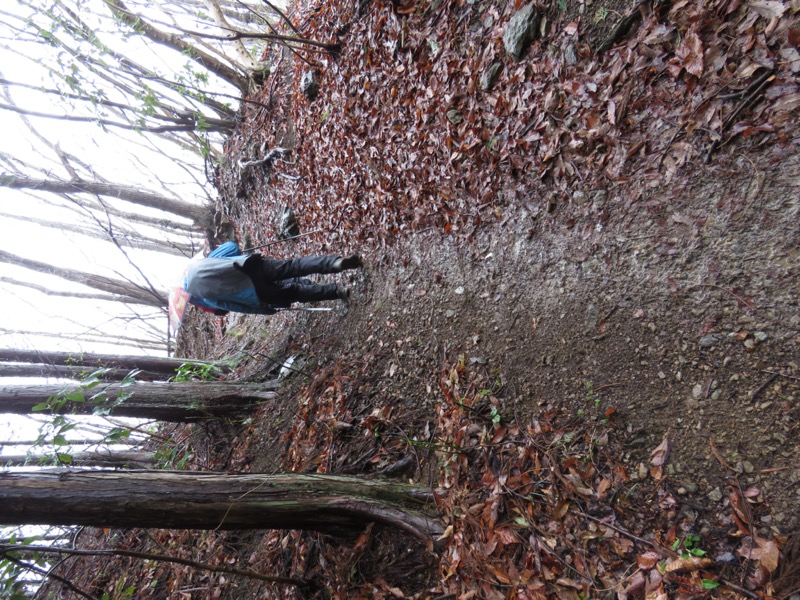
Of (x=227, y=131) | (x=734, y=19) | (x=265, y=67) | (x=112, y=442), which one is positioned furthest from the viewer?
(x=227, y=131)

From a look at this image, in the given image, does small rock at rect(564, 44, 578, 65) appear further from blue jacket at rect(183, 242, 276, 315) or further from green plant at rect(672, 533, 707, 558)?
blue jacket at rect(183, 242, 276, 315)

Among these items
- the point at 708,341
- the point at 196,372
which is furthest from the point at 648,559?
Result: the point at 196,372

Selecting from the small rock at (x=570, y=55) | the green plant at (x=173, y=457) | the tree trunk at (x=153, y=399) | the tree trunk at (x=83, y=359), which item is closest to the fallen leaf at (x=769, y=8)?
the small rock at (x=570, y=55)

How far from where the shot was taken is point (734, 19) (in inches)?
102

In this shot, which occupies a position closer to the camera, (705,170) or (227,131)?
(705,170)

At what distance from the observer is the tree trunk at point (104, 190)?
7.12 metres

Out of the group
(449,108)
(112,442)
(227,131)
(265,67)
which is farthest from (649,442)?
(227,131)

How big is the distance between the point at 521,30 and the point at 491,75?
401 mm

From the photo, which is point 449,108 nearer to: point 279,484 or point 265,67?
Result: point 279,484

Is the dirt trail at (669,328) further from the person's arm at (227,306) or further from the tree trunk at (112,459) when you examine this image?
the tree trunk at (112,459)

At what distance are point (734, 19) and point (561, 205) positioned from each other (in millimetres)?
1420

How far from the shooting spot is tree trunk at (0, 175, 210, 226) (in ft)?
23.4

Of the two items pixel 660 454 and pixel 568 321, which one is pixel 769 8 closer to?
pixel 568 321

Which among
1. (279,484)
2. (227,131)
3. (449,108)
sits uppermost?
(227,131)
